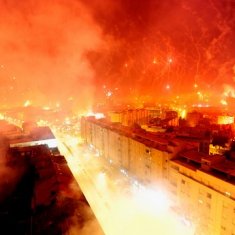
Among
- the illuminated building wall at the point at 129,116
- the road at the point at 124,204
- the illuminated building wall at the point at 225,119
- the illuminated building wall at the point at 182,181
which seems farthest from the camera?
the illuminated building wall at the point at 129,116

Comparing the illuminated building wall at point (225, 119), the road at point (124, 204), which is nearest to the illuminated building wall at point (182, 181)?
the road at point (124, 204)

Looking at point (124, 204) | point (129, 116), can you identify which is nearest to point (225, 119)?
point (129, 116)

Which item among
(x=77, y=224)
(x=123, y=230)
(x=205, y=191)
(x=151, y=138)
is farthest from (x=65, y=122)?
(x=77, y=224)

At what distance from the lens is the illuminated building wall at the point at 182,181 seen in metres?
8.19

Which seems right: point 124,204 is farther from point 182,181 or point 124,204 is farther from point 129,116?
point 129,116

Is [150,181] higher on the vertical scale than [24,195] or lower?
lower

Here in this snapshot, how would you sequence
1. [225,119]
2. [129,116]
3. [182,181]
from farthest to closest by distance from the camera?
[129,116], [225,119], [182,181]

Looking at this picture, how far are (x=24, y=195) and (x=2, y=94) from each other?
32421mm

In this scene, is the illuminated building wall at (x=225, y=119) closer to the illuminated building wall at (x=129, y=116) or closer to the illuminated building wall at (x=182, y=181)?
the illuminated building wall at (x=129, y=116)

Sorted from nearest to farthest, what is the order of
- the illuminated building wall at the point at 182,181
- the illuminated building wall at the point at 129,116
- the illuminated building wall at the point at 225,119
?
the illuminated building wall at the point at 182,181 → the illuminated building wall at the point at 225,119 → the illuminated building wall at the point at 129,116

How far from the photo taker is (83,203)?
6.13 meters

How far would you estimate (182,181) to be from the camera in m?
10.2

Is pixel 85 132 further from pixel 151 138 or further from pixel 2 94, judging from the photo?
pixel 2 94

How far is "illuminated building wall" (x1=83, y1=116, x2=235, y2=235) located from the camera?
819 cm
